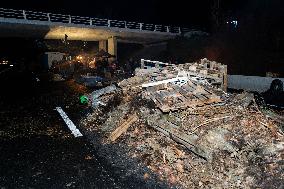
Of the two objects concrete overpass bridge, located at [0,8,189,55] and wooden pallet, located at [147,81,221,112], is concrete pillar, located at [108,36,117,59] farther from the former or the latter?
wooden pallet, located at [147,81,221,112]

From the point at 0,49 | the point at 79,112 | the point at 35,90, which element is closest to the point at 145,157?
the point at 79,112

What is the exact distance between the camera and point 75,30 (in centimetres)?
2798

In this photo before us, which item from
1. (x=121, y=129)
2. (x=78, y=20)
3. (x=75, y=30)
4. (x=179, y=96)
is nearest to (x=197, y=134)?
(x=179, y=96)

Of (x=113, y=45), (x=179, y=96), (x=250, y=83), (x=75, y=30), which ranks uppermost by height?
(x=75, y=30)

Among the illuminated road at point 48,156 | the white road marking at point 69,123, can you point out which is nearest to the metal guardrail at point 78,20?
the illuminated road at point 48,156

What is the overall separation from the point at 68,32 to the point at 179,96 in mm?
23069

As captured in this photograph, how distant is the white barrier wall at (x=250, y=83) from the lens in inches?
630

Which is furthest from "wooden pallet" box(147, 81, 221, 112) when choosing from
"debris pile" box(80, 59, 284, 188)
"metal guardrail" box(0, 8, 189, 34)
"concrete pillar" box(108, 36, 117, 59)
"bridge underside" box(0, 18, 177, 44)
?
"concrete pillar" box(108, 36, 117, 59)

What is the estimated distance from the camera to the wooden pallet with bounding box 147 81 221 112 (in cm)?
760

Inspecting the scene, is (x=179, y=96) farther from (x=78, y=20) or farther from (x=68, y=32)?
(x=68, y=32)

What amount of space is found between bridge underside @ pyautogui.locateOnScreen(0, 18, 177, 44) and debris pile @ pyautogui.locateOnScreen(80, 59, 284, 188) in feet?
58.8

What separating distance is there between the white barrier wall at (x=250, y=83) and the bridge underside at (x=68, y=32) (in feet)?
49.4

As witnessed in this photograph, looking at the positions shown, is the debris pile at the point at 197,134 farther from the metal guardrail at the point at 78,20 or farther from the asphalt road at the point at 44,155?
the metal guardrail at the point at 78,20

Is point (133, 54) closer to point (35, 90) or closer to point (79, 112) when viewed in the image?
point (35, 90)
